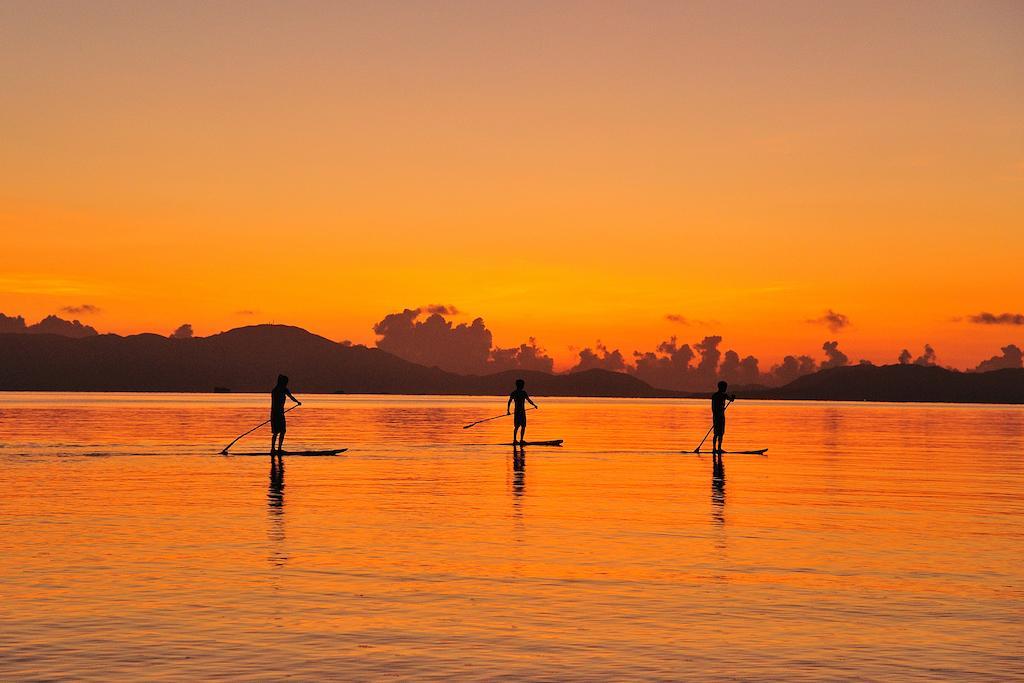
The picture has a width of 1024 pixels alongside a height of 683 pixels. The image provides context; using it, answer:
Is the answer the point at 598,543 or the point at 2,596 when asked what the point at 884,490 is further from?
the point at 2,596

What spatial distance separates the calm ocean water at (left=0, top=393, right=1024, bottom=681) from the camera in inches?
467

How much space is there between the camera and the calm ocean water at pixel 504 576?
11.9 metres

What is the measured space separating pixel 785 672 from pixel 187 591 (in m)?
7.66

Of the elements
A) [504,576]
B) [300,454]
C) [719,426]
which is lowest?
[504,576]

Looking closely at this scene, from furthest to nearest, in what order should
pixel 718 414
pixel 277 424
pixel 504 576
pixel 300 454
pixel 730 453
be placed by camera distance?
1. pixel 730 453
2. pixel 718 414
3. pixel 277 424
4. pixel 300 454
5. pixel 504 576

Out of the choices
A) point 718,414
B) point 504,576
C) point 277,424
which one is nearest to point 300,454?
point 277,424

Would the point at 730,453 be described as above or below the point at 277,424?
below

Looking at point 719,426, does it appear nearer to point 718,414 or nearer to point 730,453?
point 718,414

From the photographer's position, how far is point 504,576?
660 inches

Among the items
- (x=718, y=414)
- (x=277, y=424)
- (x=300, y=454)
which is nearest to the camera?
(x=300, y=454)

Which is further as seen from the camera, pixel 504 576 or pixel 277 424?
pixel 277 424

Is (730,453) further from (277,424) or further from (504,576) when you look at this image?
(504,576)

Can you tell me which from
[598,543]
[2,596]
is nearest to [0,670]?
[2,596]

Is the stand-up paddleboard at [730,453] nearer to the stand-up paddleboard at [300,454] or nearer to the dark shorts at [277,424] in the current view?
the stand-up paddleboard at [300,454]
